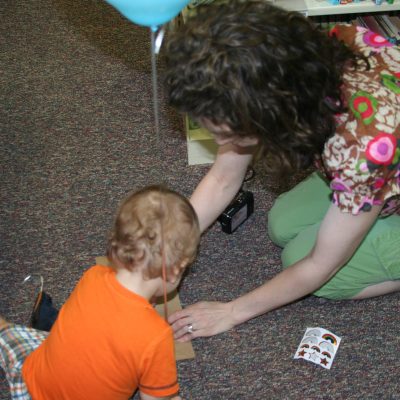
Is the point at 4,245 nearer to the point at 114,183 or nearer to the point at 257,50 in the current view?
the point at 114,183

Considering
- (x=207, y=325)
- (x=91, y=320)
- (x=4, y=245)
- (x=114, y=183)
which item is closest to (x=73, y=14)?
(x=114, y=183)

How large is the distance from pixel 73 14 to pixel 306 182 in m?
1.57

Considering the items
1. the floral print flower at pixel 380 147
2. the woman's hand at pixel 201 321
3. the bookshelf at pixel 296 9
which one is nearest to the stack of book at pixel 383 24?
the bookshelf at pixel 296 9

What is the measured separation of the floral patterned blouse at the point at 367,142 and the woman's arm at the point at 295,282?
0.17ft

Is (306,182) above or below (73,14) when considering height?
below

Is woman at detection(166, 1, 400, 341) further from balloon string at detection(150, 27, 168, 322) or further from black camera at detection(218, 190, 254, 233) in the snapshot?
black camera at detection(218, 190, 254, 233)

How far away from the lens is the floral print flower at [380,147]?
46.3 inches

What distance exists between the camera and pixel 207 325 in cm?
157

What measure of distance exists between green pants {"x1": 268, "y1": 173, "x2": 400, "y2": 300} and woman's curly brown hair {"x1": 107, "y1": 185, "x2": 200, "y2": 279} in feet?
1.80

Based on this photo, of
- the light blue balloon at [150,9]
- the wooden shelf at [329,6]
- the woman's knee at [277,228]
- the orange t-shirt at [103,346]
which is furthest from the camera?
the wooden shelf at [329,6]

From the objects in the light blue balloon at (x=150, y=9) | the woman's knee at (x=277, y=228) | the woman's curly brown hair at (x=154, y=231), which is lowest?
the woman's knee at (x=277, y=228)

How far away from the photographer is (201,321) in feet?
5.14

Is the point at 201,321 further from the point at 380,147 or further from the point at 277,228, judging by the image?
the point at 380,147

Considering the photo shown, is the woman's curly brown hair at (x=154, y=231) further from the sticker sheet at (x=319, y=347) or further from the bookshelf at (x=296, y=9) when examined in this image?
the bookshelf at (x=296, y=9)
